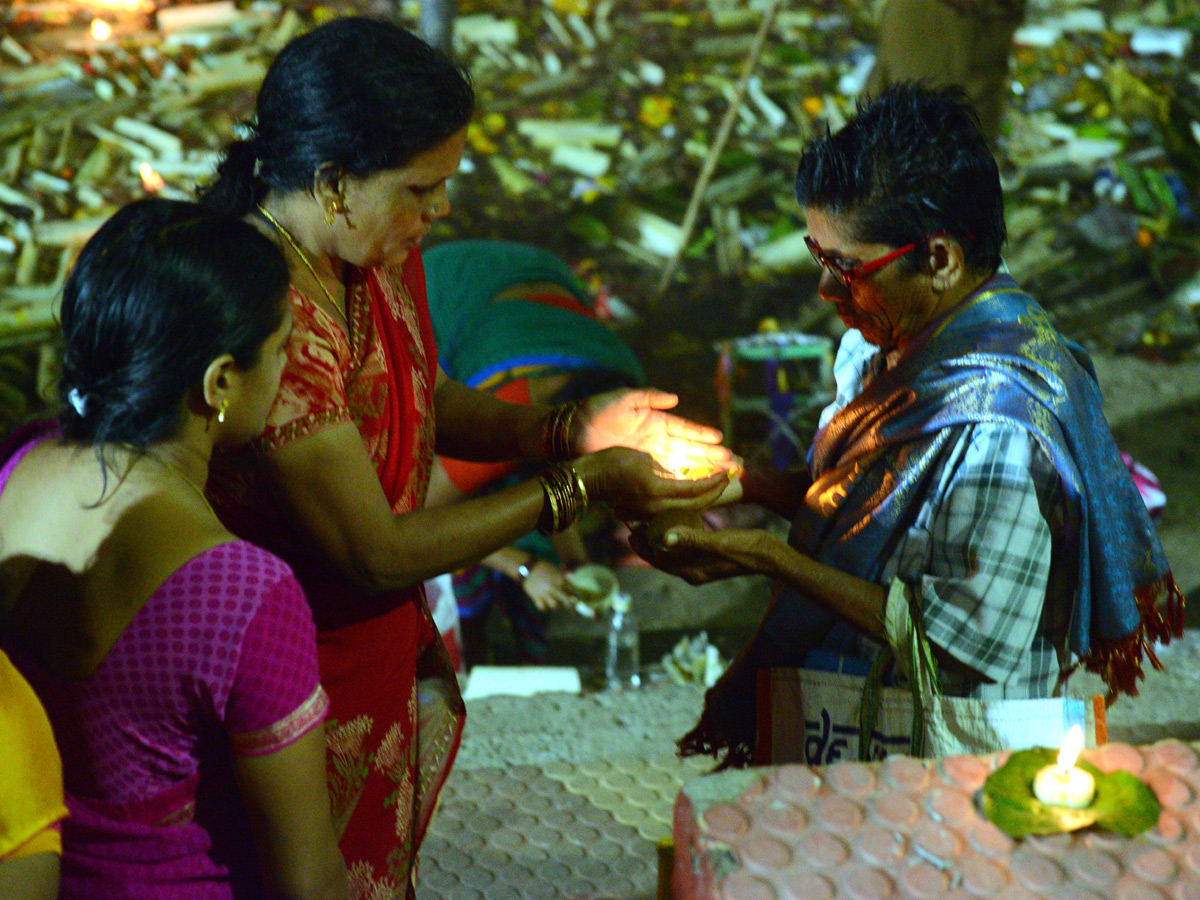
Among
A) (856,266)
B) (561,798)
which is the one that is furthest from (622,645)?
(856,266)

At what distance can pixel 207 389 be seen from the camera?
1537 mm

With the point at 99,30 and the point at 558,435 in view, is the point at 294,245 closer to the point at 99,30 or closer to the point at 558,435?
the point at 558,435

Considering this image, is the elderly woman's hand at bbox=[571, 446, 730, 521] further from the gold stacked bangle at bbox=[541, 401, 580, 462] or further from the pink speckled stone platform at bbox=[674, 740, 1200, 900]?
the pink speckled stone platform at bbox=[674, 740, 1200, 900]

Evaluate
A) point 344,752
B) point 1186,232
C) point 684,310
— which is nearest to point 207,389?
point 344,752

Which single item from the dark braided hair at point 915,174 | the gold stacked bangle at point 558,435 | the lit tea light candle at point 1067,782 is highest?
the dark braided hair at point 915,174

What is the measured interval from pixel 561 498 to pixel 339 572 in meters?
0.47

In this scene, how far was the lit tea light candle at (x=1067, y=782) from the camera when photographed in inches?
55.3

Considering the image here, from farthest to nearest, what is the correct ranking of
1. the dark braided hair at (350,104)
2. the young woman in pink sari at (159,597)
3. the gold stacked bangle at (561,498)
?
the gold stacked bangle at (561,498) → the dark braided hair at (350,104) → the young woman in pink sari at (159,597)

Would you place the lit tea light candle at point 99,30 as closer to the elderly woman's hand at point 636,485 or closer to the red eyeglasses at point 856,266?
the elderly woman's hand at point 636,485

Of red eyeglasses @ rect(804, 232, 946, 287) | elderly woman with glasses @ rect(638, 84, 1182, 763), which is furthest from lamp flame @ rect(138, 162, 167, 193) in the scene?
elderly woman with glasses @ rect(638, 84, 1182, 763)

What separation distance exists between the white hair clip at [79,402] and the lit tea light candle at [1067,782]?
4.31ft

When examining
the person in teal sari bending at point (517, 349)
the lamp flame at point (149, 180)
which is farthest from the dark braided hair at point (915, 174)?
the lamp flame at point (149, 180)

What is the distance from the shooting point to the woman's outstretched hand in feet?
8.35

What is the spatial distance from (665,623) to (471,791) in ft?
8.07
